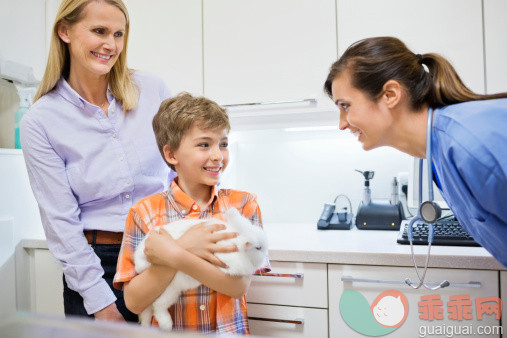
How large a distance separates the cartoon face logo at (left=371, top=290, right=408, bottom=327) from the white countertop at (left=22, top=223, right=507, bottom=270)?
0.10 m

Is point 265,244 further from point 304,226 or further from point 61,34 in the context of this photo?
point 304,226

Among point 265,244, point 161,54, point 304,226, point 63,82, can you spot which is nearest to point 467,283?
point 265,244

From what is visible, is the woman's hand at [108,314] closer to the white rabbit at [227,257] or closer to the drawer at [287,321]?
the white rabbit at [227,257]

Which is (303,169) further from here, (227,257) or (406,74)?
Result: (227,257)

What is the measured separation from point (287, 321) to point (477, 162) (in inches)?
31.7

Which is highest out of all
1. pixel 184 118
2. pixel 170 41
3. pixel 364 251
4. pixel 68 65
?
pixel 170 41

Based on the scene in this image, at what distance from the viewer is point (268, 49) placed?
5.47 feet

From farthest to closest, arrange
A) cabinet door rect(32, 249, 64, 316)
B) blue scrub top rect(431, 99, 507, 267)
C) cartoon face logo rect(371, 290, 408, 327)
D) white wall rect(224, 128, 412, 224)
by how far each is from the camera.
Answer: white wall rect(224, 128, 412, 224), cabinet door rect(32, 249, 64, 316), cartoon face logo rect(371, 290, 408, 327), blue scrub top rect(431, 99, 507, 267)

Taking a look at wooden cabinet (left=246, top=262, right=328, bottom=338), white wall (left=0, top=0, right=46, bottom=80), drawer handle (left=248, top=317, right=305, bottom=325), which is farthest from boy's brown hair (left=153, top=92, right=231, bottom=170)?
white wall (left=0, top=0, right=46, bottom=80)

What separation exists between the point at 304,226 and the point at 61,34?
4.06ft

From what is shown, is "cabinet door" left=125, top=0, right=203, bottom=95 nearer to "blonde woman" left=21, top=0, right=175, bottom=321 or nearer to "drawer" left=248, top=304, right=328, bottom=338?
"blonde woman" left=21, top=0, right=175, bottom=321

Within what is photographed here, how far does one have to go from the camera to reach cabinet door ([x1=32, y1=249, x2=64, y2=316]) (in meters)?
1.60

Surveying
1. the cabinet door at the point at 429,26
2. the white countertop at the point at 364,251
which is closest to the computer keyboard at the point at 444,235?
the white countertop at the point at 364,251

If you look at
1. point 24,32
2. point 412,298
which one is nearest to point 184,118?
point 412,298
